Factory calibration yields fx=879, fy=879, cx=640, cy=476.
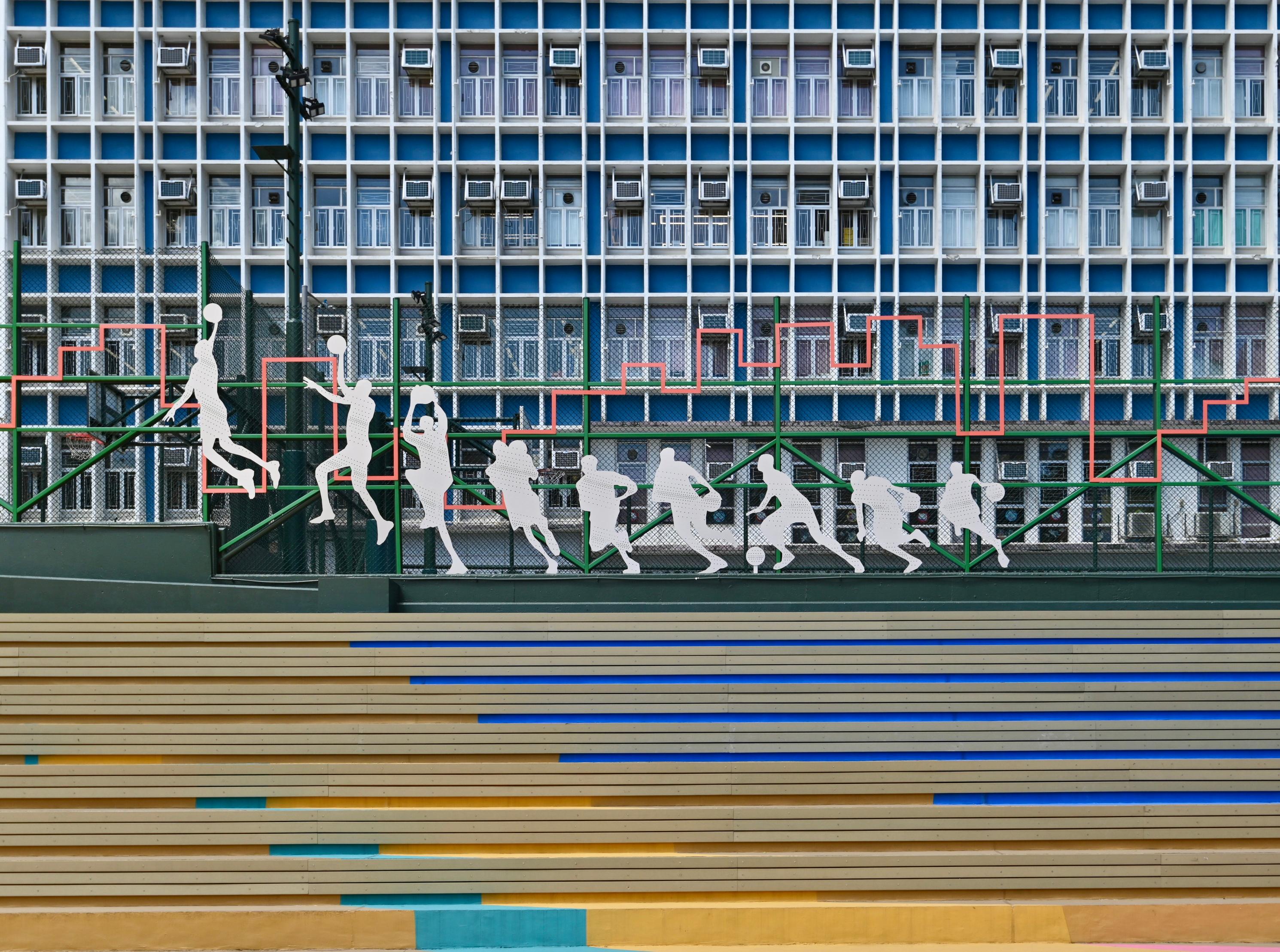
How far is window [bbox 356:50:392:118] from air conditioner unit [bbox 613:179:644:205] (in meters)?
6.57

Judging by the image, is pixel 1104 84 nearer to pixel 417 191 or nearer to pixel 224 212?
pixel 417 191

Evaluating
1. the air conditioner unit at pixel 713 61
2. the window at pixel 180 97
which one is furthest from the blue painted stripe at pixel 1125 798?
the window at pixel 180 97

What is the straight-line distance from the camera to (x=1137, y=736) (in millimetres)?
6531

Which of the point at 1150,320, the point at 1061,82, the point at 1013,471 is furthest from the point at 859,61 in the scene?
the point at 1013,471

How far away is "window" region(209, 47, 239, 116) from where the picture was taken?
2364 cm

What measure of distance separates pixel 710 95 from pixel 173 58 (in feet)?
46.6

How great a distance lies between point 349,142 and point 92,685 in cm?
1981

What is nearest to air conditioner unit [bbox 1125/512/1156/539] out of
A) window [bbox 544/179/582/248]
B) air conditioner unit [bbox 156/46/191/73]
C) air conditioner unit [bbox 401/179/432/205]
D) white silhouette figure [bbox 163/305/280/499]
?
white silhouette figure [bbox 163/305/280/499]

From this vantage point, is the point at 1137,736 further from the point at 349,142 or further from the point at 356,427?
the point at 349,142

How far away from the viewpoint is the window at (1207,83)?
77.5ft

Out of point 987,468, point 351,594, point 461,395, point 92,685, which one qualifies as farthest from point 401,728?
point 461,395

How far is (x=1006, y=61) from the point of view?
23.2m

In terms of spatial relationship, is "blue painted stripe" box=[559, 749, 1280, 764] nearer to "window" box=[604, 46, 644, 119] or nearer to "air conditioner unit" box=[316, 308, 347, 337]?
"air conditioner unit" box=[316, 308, 347, 337]

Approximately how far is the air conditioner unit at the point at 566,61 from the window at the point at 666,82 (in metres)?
1.93
